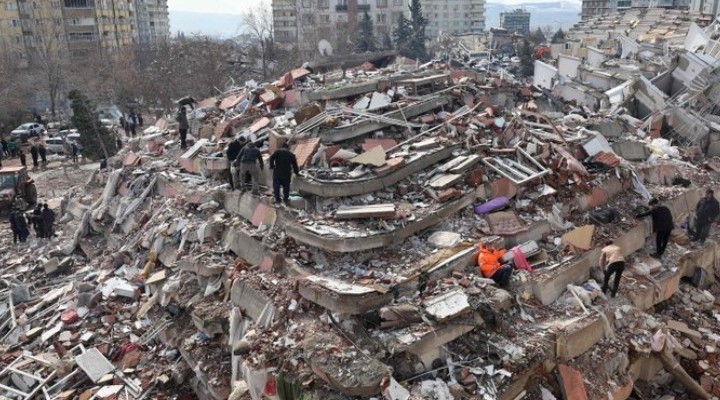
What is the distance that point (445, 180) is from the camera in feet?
29.3

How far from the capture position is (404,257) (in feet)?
25.5

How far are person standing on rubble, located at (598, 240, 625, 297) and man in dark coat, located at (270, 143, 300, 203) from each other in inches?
182

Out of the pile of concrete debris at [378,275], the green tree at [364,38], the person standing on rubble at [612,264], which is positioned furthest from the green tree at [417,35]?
the person standing on rubble at [612,264]

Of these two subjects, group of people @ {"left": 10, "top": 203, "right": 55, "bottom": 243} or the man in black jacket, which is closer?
the man in black jacket

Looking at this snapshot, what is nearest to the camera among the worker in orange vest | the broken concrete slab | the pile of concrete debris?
the pile of concrete debris

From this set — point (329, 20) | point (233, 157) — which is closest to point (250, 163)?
point (233, 157)

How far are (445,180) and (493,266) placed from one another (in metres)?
1.94

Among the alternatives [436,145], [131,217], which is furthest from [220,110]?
[436,145]

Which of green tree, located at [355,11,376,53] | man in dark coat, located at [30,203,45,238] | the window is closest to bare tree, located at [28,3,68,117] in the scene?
the window

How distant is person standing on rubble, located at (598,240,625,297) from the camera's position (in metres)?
7.45

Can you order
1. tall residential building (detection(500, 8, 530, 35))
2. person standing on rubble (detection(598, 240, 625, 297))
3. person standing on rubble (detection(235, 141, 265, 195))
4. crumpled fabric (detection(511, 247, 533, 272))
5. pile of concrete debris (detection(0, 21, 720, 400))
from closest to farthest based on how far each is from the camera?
pile of concrete debris (detection(0, 21, 720, 400)) < person standing on rubble (detection(598, 240, 625, 297)) < crumpled fabric (detection(511, 247, 533, 272)) < person standing on rubble (detection(235, 141, 265, 195)) < tall residential building (detection(500, 8, 530, 35))

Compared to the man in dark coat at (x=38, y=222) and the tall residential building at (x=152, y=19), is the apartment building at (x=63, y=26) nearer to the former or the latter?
the tall residential building at (x=152, y=19)

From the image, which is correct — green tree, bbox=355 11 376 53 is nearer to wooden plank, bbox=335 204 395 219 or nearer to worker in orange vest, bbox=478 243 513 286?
wooden plank, bbox=335 204 395 219

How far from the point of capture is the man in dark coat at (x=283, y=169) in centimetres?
836
